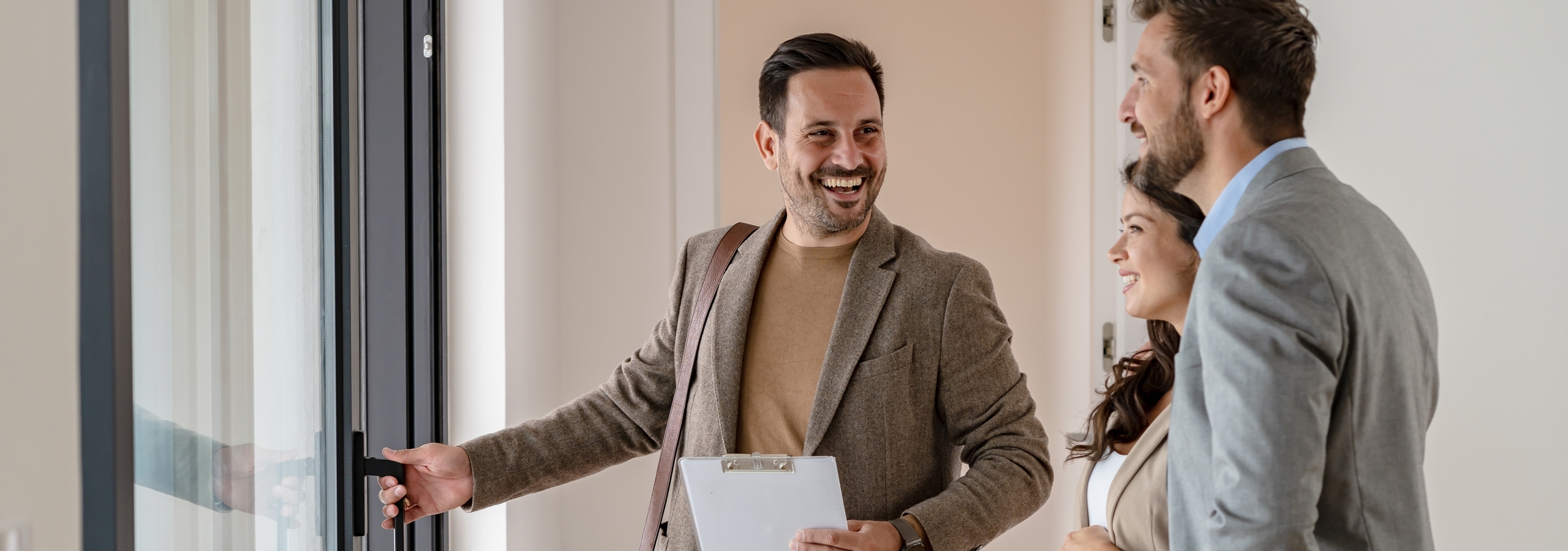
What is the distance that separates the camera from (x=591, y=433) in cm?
155

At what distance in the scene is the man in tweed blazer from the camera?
1375 millimetres

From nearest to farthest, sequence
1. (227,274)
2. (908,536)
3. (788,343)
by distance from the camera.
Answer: (227,274), (908,536), (788,343)

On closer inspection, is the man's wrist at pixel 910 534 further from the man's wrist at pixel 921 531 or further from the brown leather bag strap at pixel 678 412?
the brown leather bag strap at pixel 678 412

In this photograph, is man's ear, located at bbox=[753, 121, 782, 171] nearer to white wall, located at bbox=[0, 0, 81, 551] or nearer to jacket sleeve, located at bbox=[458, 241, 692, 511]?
jacket sleeve, located at bbox=[458, 241, 692, 511]

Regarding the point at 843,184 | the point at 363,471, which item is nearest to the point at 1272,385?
the point at 843,184

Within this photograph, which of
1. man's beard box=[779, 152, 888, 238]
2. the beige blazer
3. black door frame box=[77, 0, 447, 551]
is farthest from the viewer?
man's beard box=[779, 152, 888, 238]

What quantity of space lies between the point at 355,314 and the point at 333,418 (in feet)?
0.67

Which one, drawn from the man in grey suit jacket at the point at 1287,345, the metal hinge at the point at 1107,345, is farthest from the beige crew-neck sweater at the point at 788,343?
the metal hinge at the point at 1107,345

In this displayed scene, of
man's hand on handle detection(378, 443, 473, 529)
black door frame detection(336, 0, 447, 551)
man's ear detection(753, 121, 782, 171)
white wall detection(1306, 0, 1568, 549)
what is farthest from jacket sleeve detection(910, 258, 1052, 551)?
black door frame detection(336, 0, 447, 551)

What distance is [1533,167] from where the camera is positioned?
1473 mm

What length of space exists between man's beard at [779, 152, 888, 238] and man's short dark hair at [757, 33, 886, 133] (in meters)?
0.12

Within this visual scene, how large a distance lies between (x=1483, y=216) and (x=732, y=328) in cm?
122

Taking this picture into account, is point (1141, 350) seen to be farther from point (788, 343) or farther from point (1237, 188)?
point (1237, 188)

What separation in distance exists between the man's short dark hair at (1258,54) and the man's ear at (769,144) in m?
0.73
